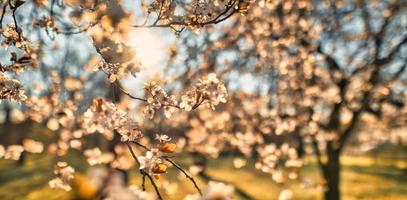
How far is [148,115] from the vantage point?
15.0ft

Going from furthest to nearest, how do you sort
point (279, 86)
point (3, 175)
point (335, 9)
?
point (3, 175), point (279, 86), point (335, 9)

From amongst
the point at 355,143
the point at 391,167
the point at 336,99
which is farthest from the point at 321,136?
the point at 355,143

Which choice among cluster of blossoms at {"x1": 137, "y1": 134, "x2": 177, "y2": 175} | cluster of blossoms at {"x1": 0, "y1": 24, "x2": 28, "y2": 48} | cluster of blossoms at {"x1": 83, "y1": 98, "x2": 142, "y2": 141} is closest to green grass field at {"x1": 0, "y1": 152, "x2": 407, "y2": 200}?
cluster of blossoms at {"x1": 0, "y1": 24, "x2": 28, "y2": 48}

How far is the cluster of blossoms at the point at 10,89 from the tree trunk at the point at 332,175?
9483mm

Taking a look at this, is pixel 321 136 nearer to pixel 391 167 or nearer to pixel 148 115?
pixel 148 115

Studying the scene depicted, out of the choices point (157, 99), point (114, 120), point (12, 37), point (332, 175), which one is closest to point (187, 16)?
point (157, 99)

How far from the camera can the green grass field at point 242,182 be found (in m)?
20.1

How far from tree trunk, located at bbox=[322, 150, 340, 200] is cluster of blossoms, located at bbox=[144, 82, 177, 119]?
8800 millimetres

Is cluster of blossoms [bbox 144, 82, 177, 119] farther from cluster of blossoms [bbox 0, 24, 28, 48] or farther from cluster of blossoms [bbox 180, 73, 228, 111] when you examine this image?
cluster of blossoms [bbox 0, 24, 28, 48]

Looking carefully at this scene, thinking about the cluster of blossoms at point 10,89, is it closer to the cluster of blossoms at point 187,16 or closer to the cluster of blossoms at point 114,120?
the cluster of blossoms at point 114,120

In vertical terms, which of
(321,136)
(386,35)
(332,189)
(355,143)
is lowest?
(332,189)

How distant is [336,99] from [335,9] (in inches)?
90.2

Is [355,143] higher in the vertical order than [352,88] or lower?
higher

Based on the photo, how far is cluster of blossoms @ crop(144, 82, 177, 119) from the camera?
4.45 meters
